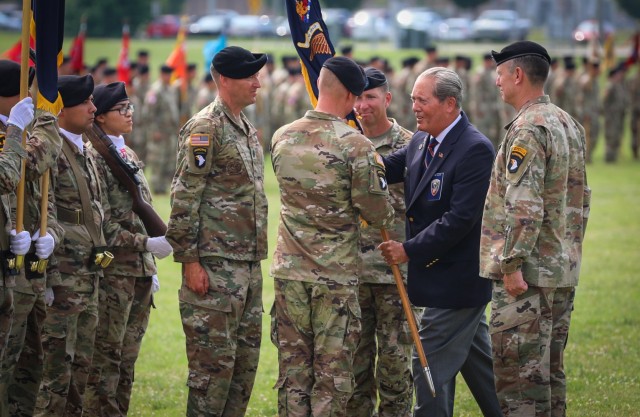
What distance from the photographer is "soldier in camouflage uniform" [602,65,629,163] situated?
2583 cm

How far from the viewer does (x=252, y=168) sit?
21.9 ft

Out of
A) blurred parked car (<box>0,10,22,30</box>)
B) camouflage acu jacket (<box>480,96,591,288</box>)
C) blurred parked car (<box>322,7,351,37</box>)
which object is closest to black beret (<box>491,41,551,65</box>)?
camouflage acu jacket (<box>480,96,591,288</box>)

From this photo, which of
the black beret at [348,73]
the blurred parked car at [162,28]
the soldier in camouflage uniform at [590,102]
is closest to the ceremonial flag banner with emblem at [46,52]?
the black beret at [348,73]

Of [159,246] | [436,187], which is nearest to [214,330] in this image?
[159,246]

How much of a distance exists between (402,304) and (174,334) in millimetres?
3793

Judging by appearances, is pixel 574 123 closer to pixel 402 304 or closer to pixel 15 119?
pixel 402 304

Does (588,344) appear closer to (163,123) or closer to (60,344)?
(60,344)

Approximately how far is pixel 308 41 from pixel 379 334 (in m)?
2.14

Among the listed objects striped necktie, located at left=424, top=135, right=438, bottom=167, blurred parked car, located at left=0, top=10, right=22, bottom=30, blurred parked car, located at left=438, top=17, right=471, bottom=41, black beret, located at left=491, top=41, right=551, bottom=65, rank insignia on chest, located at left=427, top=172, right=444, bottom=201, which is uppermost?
blurred parked car, located at left=438, top=17, right=471, bottom=41

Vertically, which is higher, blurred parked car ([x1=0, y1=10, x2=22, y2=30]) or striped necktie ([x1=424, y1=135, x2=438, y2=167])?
blurred parked car ([x1=0, y1=10, x2=22, y2=30])

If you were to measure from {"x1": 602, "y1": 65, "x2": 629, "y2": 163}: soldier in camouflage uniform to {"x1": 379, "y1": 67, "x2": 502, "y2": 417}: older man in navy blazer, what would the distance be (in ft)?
66.3

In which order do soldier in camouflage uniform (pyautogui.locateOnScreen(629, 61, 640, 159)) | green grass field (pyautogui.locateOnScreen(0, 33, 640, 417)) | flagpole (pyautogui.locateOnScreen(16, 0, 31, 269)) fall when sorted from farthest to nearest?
1. soldier in camouflage uniform (pyautogui.locateOnScreen(629, 61, 640, 159))
2. green grass field (pyautogui.locateOnScreen(0, 33, 640, 417))
3. flagpole (pyautogui.locateOnScreen(16, 0, 31, 269))

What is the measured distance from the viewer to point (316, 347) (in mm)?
6113

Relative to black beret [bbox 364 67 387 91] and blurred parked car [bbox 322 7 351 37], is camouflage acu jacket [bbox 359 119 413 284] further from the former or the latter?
blurred parked car [bbox 322 7 351 37]
